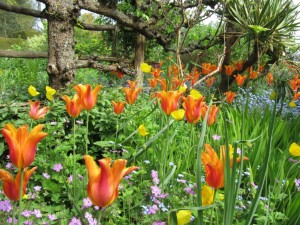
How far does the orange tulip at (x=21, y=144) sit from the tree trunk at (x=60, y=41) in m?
2.70

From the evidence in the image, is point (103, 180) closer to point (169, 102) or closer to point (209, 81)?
point (169, 102)

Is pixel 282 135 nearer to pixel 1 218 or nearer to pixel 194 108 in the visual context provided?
pixel 194 108

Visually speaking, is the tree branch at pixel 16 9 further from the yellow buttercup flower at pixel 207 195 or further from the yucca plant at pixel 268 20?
the yellow buttercup flower at pixel 207 195

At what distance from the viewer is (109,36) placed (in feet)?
18.1

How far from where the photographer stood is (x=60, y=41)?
3373mm

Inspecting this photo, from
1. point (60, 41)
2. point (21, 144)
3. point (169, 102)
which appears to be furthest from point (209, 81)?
point (21, 144)

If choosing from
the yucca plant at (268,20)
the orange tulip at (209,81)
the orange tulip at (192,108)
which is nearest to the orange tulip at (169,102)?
the orange tulip at (192,108)

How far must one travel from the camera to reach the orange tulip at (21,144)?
0.79 meters

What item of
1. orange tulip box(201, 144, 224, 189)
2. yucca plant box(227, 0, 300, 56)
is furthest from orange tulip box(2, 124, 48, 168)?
yucca plant box(227, 0, 300, 56)

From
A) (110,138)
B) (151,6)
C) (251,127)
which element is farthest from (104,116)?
(151,6)

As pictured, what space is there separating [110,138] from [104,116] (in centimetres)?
19

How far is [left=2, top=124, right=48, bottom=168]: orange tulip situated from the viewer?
0.79 metres

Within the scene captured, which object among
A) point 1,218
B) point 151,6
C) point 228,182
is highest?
point 151,6

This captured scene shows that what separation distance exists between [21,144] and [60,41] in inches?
108
